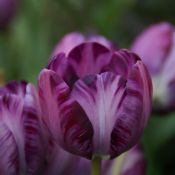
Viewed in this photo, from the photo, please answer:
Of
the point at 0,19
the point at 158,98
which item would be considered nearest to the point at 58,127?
the point at 158,98

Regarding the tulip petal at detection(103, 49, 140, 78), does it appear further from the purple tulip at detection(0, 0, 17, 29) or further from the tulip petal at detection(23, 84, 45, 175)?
the purple tulip at detection(0, 0, 17, 29)

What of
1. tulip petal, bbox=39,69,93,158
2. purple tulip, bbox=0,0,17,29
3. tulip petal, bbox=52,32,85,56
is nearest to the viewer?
tulip petal, bbox=39,69,93,158

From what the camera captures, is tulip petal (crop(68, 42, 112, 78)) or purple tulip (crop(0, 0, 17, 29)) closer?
tulip petal (crop(68, 42, 112, 78))

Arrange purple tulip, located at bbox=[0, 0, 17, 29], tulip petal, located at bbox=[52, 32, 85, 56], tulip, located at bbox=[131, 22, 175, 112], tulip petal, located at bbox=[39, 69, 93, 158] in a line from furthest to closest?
→ purple tulip, located at bbox=[0, 0, 17, 29], tulip, located at bbox=[131, 22, 175, 112], tulip petal, located at bbox=[52, 32, 85, 56], tulip petal, located at bbox=[39, 69, 93, 158]

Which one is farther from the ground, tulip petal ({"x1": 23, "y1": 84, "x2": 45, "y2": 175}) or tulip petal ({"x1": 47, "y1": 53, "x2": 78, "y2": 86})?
tulip petal ({"x1": 47, "y1": 53, "x2": 78, "y2": 86})

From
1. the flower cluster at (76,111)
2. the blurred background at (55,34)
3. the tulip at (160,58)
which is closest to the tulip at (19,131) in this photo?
the flower cluster at (76,111)

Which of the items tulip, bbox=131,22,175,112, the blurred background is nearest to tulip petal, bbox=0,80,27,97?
tulip, bbox=131,22,175,112

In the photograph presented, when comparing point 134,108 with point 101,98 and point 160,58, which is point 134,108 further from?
point 160,58

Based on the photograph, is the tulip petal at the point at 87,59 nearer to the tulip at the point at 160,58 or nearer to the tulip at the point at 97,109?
the tulip at the point at 97,109
